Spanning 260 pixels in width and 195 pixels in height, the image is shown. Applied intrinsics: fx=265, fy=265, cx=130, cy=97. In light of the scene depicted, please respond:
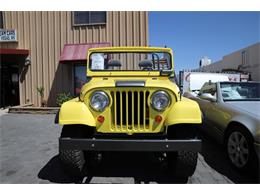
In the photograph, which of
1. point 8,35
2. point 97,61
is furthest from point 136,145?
point 8,35

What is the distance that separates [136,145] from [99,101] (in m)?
0.77

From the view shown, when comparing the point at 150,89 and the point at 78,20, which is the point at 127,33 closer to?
the point at 78,20

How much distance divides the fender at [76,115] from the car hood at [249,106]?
2.35 meters

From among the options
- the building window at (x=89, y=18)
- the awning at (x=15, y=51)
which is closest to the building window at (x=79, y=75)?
the building window at (x=89, y=18)

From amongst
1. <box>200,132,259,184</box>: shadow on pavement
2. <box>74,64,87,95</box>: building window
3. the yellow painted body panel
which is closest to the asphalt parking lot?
<box>200,132,259,184</box>: shadow on pavement

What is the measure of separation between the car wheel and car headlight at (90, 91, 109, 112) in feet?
6.78

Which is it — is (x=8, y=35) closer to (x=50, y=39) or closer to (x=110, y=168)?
(x=50, y=39)

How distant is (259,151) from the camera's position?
3.52m

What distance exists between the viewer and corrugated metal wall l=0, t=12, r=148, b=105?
11.8 metres

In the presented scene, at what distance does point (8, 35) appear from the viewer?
1232cm

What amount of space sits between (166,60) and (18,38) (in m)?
9.69

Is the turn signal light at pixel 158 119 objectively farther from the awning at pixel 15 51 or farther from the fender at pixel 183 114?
the awning at pixel 15 51

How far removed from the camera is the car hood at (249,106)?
395 cm

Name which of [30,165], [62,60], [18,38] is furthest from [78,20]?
[30,165]
